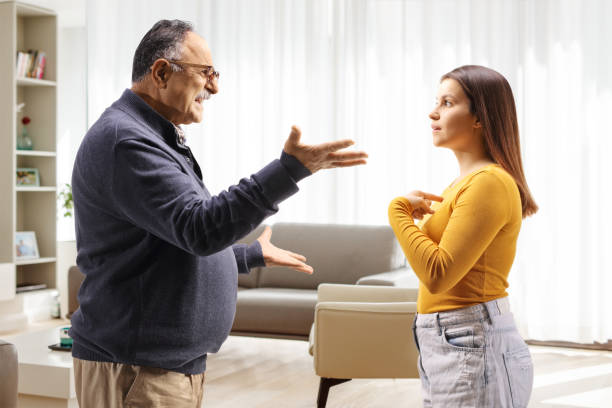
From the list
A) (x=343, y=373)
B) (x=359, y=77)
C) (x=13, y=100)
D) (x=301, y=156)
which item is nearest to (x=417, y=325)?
(x=301, y=156)

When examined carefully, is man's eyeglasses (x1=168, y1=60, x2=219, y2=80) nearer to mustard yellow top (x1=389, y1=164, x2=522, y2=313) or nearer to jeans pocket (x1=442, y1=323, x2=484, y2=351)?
mustard yellow top (x1=389, y1=164, x2=522, y2=313)

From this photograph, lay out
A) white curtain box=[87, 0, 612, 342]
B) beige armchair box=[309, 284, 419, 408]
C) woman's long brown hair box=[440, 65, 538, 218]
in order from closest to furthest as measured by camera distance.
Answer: woman's long brown hair box=[440, 65, 538, 218] → beige armchair box=[309, 284, 419, 408] → white curtain box=[87, 0, 612, 342]

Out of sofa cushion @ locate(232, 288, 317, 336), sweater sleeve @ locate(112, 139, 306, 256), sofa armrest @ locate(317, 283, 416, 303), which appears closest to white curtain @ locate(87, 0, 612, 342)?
sofa cushion @ locate(232, 288, 317, 336)

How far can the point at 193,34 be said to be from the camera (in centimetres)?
145

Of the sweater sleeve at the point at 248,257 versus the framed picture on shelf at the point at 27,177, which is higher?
the framed picture on shelf at the point at 27,177

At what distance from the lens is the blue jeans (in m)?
1.44

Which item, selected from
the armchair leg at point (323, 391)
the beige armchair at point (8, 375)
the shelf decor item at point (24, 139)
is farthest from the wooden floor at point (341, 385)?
the shelf decor item at point (24, 139)

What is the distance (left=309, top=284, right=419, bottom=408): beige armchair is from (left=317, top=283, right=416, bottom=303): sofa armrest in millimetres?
289

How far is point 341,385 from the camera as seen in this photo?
3797 millimetres

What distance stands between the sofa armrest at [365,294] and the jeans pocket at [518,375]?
1.84 m

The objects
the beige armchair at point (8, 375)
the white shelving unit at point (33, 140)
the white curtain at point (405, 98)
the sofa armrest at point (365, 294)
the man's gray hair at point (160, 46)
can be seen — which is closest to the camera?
the man's gray hair at point (160, 46)

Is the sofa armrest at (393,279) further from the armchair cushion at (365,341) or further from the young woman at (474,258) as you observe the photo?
the young woman at (474,258)

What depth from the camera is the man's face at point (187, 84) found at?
4.59ft

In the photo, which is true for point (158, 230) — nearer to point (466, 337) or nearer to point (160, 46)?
point (160, 46)
